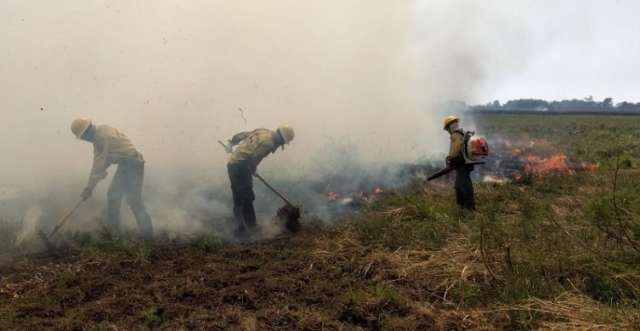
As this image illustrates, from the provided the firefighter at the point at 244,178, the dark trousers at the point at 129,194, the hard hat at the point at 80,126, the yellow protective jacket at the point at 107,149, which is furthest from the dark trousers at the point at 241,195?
the hard hat at the point at 80,126

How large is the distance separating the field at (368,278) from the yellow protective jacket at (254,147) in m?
1.31

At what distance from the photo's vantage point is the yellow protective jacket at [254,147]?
698 cm

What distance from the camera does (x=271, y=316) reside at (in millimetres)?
3998

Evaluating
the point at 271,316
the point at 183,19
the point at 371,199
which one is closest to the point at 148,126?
the point at 183,19

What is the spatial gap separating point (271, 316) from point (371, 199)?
4.64 metres

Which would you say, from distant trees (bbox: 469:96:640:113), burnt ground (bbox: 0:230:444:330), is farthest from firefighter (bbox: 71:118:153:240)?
distant trees (bbox: 469:96:640:113)

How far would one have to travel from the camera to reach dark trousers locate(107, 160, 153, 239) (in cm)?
663

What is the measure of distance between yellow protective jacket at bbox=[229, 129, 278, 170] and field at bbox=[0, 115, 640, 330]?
1.31 meters

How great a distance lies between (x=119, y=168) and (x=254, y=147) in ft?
Answer: 6.26

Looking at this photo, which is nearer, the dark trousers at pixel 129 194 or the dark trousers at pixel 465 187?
the dark trousers at pixel 129 194

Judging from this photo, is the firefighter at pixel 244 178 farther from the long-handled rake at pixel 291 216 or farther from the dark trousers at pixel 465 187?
the dark trousers at pixel 465 187

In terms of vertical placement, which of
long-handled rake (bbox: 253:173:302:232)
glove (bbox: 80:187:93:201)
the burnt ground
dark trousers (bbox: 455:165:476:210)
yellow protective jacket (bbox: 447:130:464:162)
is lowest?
the burnt ground

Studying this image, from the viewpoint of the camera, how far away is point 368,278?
4.89 meters

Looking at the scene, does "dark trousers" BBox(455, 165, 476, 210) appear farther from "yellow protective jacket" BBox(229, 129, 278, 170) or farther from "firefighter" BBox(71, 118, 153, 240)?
"firefighter" BBox(71, 118, 153, 240)
